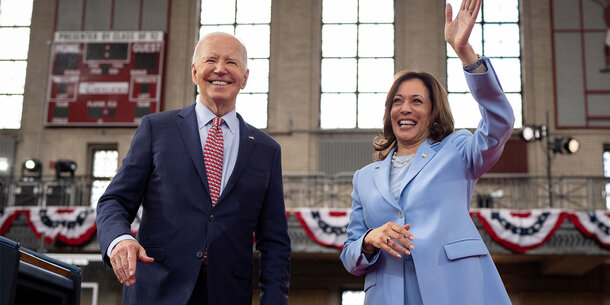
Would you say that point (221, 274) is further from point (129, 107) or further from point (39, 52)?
point (39, 52)

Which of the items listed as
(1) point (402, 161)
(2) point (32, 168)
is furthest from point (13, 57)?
(1) point (402, 161)

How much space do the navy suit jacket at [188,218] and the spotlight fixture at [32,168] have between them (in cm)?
1412

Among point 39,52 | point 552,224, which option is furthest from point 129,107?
point 552,224

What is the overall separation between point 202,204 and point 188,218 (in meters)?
0.07

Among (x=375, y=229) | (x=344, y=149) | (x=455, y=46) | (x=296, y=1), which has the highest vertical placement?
(x=296, y=1)

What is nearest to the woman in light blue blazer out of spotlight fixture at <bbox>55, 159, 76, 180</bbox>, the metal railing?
the metal railing

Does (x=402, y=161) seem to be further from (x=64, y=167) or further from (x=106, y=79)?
(x=106, y=79)

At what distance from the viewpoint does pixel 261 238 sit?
2.56m

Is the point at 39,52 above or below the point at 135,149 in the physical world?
above

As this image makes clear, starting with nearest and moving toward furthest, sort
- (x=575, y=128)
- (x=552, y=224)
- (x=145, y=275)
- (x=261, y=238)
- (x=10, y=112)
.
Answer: (x=145, y=275) → (x=261, y=238) → (x=552, y=224) → (x=575, y=128) → (x=10, y=112)

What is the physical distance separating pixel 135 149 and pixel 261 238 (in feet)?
1.83

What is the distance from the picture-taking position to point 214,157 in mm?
2467

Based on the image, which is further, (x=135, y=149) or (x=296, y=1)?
(x=296, y=1)

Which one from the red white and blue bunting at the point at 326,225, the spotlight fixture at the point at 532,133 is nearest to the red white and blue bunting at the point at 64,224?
the red white and blue bunting at the point at 326,225
